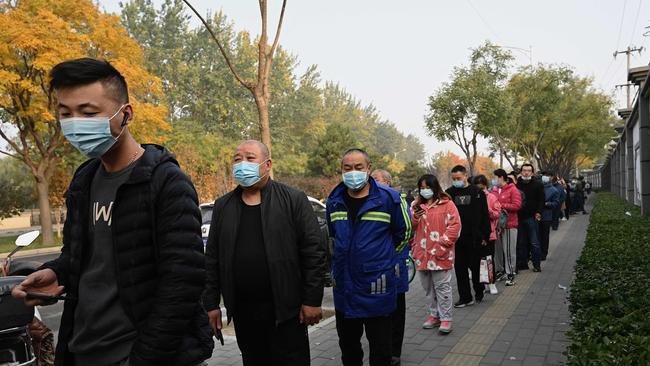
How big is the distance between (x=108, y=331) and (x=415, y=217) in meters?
4.57

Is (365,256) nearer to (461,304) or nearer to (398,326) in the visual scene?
(398,326)

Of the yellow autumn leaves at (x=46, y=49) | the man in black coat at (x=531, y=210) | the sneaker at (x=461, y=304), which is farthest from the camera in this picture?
the yellow autumn leaves at (x=46, y=49)

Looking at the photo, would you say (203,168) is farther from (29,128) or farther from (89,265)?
(89,265)

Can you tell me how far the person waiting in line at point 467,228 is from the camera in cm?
693

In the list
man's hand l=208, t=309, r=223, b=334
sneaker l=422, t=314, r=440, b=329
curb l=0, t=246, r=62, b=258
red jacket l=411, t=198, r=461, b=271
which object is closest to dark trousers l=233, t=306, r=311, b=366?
man's hand l=208, t=309, r=223, b=334

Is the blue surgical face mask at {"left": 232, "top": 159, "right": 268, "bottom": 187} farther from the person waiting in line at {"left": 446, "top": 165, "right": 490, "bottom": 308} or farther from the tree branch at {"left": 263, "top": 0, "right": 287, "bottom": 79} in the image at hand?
the tree branch at {"left": 263, "top": 0, "right": 287, "bottom": 79}

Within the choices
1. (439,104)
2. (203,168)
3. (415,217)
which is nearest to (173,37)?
(203,168)

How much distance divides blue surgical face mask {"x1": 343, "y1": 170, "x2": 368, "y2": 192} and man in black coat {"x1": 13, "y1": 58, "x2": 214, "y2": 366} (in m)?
2.32

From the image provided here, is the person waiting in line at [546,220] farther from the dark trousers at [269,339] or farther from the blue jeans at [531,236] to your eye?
the dark trousers at [269,339]

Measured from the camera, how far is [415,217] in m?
6.19

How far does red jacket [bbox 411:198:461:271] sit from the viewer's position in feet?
19.1

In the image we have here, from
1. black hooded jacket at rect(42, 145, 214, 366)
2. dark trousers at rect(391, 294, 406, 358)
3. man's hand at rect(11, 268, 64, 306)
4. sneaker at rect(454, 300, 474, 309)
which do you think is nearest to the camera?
black hooded jacket at rect(42, 145, 214, 366)

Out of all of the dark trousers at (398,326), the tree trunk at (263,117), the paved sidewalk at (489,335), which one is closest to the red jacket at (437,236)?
the paved sidewalk at (489,335)

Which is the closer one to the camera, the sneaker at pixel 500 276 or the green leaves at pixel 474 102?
the sneaker at pixel 500 276
